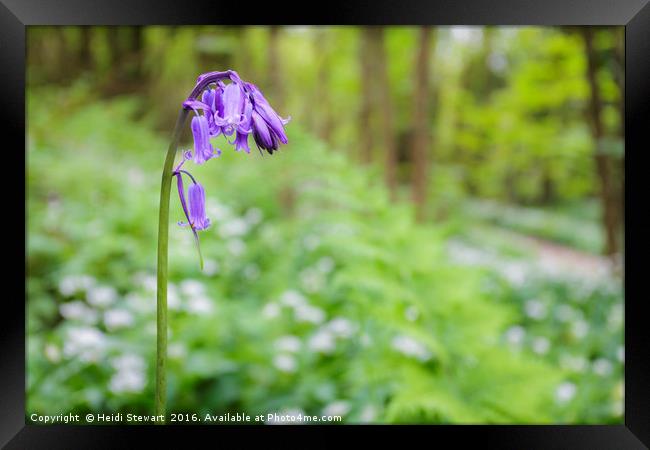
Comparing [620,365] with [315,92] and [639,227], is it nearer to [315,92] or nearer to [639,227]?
[639,227]

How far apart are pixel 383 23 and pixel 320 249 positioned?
5.86 ft

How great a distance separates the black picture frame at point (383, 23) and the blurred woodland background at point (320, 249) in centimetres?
25

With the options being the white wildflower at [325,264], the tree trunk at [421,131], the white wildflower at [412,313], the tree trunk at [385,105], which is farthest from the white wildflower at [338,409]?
the tree trunk at [421,131]

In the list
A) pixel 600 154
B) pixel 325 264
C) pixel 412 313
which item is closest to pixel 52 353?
pixel 325 264

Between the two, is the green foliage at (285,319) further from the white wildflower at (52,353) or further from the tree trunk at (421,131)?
the tree trunk at (421,131)

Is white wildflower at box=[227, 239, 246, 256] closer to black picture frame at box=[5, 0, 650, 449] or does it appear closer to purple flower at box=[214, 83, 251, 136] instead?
black picture frame at box=[5, 0, 650, 449]

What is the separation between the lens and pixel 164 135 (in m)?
5.11

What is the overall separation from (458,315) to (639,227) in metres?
0.91

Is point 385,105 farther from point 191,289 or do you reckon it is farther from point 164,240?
point 164,240

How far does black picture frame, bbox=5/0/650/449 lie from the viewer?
139 centimetres

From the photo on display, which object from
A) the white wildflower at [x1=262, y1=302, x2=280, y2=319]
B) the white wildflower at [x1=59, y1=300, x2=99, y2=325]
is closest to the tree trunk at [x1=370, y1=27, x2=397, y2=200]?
the white wildflower at [x1=262, y1=302, x2=280, y2=319]

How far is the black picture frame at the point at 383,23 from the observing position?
1386 mm

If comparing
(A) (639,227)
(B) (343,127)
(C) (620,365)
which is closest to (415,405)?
(A) (639,227)

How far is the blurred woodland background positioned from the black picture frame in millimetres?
246
